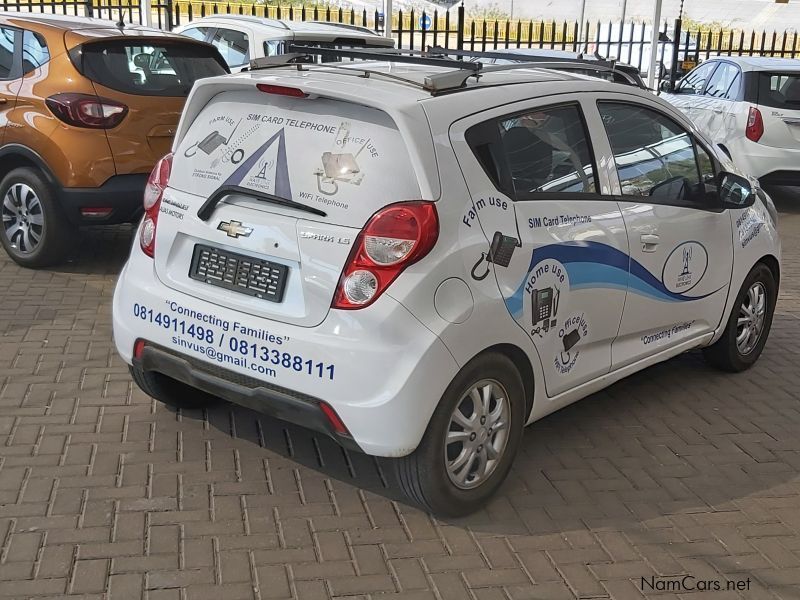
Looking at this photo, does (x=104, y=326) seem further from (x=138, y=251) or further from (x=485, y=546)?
(x=485, y=546)

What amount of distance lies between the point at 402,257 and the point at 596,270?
3.72 ft

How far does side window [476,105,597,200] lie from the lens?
12.4ft

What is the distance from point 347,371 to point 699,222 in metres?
2.30

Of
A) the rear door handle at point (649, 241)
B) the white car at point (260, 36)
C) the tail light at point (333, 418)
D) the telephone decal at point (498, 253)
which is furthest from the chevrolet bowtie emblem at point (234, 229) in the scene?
the white car at point (260, 36)

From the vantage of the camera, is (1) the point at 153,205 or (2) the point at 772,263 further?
(2) the point at 772,263

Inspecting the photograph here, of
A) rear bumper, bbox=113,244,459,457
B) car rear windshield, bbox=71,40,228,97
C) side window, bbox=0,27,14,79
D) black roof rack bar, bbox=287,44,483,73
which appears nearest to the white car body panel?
rear bumper, bbox=113,244,459,457

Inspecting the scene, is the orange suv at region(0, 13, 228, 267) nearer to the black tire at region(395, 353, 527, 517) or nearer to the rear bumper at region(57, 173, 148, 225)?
the rear bumper at region(57, 173, 148, 225)

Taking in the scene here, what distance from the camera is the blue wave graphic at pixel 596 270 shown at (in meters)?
3.81

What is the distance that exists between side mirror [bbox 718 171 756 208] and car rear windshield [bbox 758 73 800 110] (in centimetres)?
624

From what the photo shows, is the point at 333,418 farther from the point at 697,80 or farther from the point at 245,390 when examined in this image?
the point at 697,80

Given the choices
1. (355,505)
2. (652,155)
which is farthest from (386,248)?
(652,155)

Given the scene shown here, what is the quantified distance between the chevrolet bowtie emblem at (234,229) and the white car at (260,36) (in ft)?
21.8

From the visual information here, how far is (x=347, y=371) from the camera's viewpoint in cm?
340

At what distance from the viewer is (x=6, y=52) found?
710cm
